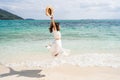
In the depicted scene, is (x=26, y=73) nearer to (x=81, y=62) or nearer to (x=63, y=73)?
(x=63, y=73)

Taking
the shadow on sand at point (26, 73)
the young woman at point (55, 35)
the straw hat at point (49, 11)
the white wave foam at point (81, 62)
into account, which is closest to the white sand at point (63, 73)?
the shadow on sand at point (26, 73)

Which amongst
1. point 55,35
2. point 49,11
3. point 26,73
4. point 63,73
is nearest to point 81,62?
point 63,73

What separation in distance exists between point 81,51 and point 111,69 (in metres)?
4.25

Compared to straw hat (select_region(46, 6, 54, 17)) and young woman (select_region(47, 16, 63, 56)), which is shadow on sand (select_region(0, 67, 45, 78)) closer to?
young woman (select_region(47, 16, 63, 56))

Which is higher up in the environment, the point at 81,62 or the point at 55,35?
the point at 55,35

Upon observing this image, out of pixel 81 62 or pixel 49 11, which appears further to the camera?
pixel 81 62

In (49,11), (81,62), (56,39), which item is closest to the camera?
(49,11)

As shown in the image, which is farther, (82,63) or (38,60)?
(38,60)

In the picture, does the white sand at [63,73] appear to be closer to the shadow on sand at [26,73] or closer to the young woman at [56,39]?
the shadow on sand at [26,73]

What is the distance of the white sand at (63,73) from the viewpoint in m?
7.96

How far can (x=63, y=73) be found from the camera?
8.52 m

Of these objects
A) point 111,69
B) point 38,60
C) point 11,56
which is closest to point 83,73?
point 111,69

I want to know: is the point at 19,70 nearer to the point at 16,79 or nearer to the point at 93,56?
the point at 16,79

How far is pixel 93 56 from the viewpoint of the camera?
38.4 feet
